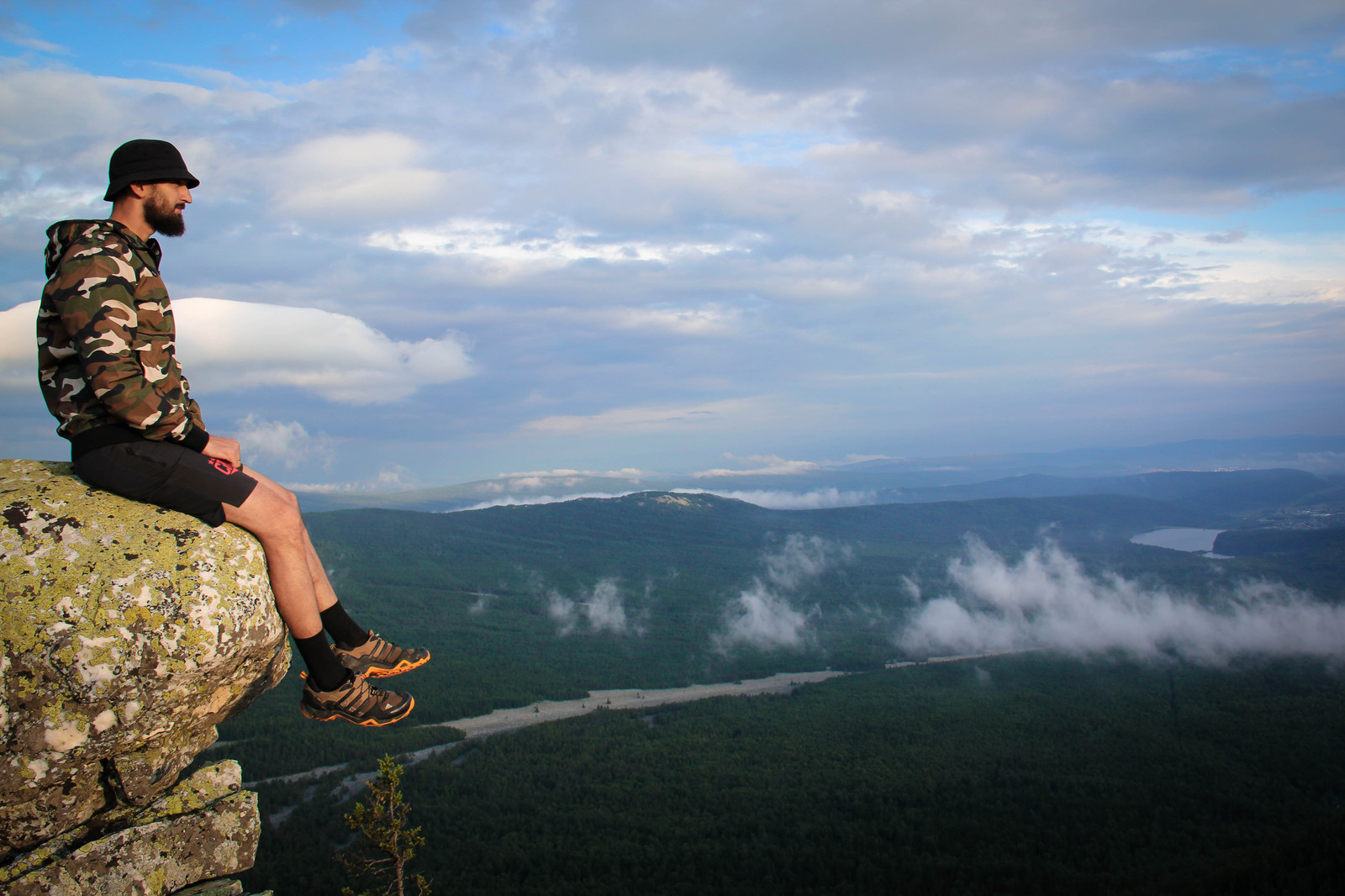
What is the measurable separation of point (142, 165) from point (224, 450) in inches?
102

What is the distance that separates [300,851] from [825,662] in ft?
430

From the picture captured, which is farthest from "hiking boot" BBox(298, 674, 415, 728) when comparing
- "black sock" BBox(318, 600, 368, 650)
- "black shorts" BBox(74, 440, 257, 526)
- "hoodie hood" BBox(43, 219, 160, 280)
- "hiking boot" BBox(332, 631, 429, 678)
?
"hoodie hood" BBox(43, 219, 160, 280)

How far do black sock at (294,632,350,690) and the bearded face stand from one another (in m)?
3.99

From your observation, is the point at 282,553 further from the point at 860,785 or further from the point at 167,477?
the point at 860,785

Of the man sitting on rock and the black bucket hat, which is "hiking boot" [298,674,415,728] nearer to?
the man sitting on rock

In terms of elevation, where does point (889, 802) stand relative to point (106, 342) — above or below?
below

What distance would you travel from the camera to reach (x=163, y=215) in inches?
249

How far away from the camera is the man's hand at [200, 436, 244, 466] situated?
6.42 metres

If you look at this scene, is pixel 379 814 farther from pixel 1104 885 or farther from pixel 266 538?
pixel 1104 885

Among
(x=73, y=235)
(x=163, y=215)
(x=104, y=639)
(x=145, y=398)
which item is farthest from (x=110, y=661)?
(x=163, y=215)

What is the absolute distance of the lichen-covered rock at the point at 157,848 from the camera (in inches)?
223

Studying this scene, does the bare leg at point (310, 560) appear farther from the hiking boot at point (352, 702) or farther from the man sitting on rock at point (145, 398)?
the hiking boot at point (352, 702)

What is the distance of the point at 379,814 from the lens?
26547 millimetres

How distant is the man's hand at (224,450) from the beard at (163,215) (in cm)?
195
